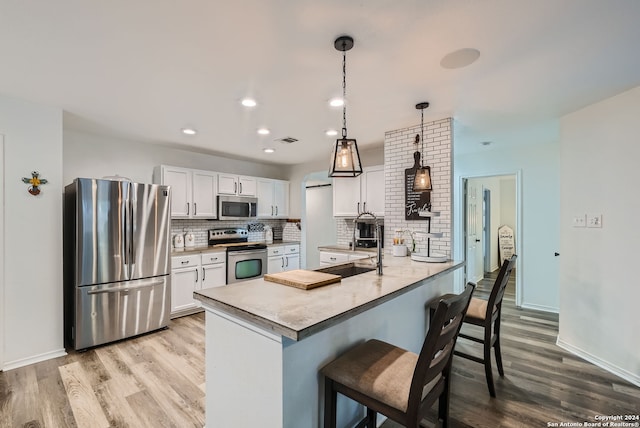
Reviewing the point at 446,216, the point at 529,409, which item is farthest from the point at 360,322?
the point at 446,216

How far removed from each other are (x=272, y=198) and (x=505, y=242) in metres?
5.87

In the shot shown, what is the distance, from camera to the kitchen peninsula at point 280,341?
129 cm

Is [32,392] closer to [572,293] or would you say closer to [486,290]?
[572,293]

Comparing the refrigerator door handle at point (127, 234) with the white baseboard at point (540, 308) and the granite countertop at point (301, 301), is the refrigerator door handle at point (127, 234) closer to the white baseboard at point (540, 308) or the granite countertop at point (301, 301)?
the granite countertop at point (301, 301)

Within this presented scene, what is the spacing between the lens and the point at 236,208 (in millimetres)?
5004

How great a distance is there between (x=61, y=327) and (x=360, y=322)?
10.3 feet

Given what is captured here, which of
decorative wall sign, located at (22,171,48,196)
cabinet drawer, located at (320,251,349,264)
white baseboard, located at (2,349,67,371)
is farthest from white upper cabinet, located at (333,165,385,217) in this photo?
white baseboard, located at (2,349,67,371)

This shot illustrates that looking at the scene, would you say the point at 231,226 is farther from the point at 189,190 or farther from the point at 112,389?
the point at 112,389

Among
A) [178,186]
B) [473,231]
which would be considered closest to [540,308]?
[473,231]

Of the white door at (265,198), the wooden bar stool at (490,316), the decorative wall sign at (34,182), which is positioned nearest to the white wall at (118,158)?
the white door at (265,198)

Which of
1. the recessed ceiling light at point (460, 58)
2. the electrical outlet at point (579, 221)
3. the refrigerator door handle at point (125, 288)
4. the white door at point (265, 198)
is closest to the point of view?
the recessed ceiling light at point (460, 58)

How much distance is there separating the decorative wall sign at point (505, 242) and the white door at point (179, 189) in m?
7.19

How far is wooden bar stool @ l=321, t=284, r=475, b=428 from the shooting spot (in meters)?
1.18

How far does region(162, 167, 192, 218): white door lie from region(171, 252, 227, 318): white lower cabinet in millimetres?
709
